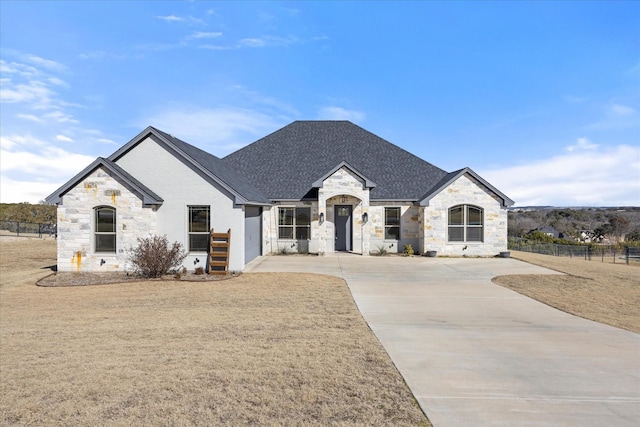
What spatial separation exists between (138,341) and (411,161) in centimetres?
2163

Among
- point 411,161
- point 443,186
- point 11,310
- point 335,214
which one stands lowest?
point 11,310

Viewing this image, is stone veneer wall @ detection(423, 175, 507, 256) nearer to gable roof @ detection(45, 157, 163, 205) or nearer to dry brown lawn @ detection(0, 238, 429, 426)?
dry brown lawn @ detection(0, 238, 429, 426)

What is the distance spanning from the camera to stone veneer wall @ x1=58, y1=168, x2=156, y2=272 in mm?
16078

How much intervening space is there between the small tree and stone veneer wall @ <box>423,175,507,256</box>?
13.1m

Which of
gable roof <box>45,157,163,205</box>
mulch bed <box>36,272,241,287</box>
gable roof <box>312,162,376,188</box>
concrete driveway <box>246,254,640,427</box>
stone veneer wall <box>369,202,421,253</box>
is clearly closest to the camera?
concrete driveway <box>246,254,640,427</box>

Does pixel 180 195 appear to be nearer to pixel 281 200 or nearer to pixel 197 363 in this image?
pixel 281 200

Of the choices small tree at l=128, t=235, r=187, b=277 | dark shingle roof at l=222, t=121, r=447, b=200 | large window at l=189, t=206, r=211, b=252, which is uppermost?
dark shingle roof at l=222, t=121, r=447, b=200

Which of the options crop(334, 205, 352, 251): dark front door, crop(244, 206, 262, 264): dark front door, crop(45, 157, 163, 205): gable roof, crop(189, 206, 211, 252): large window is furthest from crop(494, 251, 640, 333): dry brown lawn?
crop(45, 157, 163, 205): gable roof

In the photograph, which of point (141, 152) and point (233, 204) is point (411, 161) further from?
point (141, 152)

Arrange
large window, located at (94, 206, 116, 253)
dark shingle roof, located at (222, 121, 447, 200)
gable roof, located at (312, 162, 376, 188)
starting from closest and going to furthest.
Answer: large window, located at (94, 206, 116, 253)
gable roof, located at (312, 162, 376, 188)
dark shingle roof, located at (222, 121, 447, 200)

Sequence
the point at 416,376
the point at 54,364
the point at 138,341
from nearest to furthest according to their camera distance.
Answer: the point at 416,376, the point at 54,364, the point at 138,341

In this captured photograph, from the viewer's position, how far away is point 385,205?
22.7 meters

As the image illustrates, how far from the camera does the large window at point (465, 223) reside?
846 inches

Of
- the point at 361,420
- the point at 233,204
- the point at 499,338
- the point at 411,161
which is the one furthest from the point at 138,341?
the point at 411,161
